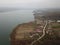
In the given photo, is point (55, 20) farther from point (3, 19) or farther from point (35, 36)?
point (3, 19)

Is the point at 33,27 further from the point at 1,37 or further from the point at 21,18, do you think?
the point at 1,37

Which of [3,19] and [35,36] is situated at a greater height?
[3,19]

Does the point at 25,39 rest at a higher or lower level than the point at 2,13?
lower

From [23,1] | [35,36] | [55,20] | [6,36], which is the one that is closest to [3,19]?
[6,36]

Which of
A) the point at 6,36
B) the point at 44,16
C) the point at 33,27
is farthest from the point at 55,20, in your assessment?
the point at 6,36

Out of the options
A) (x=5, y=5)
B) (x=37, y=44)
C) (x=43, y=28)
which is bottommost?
(x=37, y=44)

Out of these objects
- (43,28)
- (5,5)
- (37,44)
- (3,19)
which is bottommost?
(37,44)
